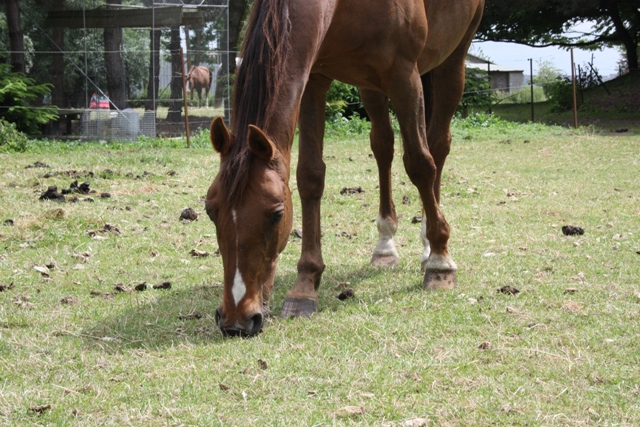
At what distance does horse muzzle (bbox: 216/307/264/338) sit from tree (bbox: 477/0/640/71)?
2154 centimetres

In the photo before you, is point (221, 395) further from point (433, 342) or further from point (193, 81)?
point (193, 81)

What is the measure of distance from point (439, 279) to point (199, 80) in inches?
485

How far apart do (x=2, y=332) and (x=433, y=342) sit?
82.3 inches

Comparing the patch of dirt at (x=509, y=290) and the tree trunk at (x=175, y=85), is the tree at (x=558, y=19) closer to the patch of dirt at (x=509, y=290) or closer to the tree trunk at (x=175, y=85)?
the tree trunk at (x=175, y=85)

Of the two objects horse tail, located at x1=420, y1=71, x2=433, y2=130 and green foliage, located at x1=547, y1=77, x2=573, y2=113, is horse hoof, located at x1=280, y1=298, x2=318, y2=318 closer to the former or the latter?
horse tail, located at x1=420, y1=71, x2=433, y2=130

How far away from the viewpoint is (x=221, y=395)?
8.67 feet

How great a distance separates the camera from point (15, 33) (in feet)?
51.2

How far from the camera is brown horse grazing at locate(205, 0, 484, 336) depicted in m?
3.08

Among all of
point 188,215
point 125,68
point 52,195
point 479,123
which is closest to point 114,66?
point 125,68

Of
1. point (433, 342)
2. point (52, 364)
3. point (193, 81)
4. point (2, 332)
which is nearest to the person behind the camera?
point (52, 364)

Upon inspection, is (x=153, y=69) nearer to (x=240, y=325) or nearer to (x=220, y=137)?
(x=220, y=137)

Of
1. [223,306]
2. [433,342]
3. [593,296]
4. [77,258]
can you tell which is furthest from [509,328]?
[77,258]

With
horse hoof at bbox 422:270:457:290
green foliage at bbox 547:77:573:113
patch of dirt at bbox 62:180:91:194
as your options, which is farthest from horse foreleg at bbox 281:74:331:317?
green foliage at bbox 547:77:573:113

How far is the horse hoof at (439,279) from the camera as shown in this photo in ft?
14.1
